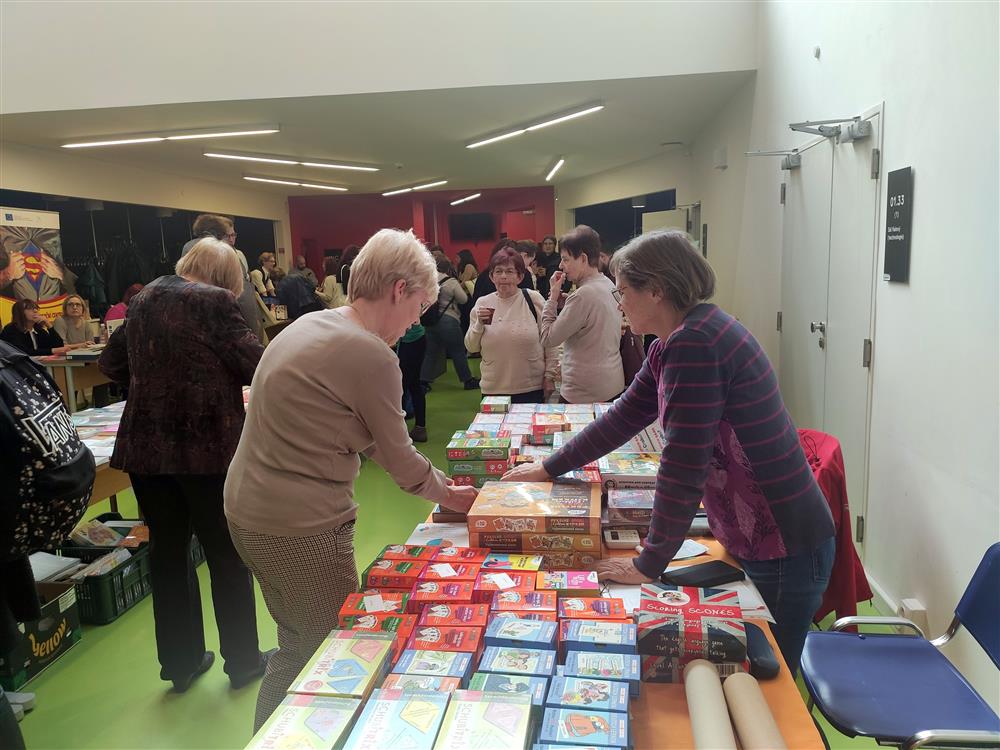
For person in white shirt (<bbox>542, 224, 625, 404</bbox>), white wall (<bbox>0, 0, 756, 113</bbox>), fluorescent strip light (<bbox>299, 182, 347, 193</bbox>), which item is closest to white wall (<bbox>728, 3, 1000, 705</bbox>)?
person in white shirt (<bbox>542, 224, 625, 404</bbox>)

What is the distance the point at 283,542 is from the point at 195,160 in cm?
942

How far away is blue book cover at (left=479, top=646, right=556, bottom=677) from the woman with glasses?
25.1 ft

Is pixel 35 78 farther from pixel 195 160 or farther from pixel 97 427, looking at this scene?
pixel 97 427

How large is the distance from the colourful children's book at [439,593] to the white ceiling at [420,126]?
17.3 ft

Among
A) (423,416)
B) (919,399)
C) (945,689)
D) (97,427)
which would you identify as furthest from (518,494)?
(423,416)

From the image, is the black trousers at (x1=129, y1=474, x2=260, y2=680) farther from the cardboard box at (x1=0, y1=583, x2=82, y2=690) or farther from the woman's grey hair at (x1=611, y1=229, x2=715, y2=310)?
the woman's grey hair at (x1=611, y1=229, x2=715, y2=310)

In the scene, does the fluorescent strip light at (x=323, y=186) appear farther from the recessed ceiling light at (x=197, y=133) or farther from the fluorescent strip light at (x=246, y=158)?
the recessed ceiling light at (x=197, y=133)

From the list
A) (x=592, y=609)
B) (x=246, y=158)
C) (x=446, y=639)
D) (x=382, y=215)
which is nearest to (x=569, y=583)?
(x=592, y=609)

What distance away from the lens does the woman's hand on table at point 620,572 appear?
5.21ft

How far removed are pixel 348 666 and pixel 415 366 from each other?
4.89 meters

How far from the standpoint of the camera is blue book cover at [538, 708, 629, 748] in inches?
40.8

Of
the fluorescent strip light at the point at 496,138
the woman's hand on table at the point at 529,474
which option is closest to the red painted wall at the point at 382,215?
the fluorescent strip light at the point at 496,138

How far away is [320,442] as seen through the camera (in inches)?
63.2

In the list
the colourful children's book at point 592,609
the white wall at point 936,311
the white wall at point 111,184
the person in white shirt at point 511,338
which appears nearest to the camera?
the colourful children's book at point 592,609
